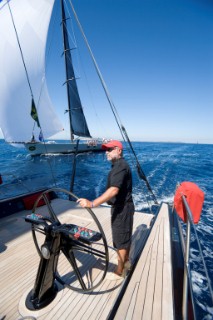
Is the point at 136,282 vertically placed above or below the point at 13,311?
above

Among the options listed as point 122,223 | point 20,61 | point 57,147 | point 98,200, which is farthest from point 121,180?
point 57,147

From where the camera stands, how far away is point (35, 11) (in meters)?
11.8

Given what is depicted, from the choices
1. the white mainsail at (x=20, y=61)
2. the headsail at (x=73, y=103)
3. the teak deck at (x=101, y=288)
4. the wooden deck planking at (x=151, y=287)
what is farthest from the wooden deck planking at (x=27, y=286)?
the headsail at (x=73, y=103)

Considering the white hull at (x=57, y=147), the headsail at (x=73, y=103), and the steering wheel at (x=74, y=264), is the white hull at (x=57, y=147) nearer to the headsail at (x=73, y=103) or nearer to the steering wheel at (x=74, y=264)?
the headsail at (x=73, y=103)

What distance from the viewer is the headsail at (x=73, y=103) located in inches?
977

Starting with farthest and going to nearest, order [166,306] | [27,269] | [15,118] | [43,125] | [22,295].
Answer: [43,125], [15,118], [27,269], [22,295], [166,306]

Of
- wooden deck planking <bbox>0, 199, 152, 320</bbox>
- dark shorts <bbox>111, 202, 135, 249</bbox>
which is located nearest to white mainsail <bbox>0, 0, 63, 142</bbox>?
wooden deck planking <bbox>0, 199, 152, 320</bbox>

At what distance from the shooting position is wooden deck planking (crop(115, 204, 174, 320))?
206 cm

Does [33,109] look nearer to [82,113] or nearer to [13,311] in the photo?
[13,311]

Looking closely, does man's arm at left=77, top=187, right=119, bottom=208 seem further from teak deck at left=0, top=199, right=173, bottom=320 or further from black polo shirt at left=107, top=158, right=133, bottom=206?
teak deck at left=0, top=199, right=173, bottom=320

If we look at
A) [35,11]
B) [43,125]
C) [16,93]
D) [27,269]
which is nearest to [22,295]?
[27,269]

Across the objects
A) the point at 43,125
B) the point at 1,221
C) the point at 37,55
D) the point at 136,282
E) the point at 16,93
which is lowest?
the point at 1,221

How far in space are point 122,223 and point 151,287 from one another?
97cm

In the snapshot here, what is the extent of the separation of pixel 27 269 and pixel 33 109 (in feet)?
16.0
